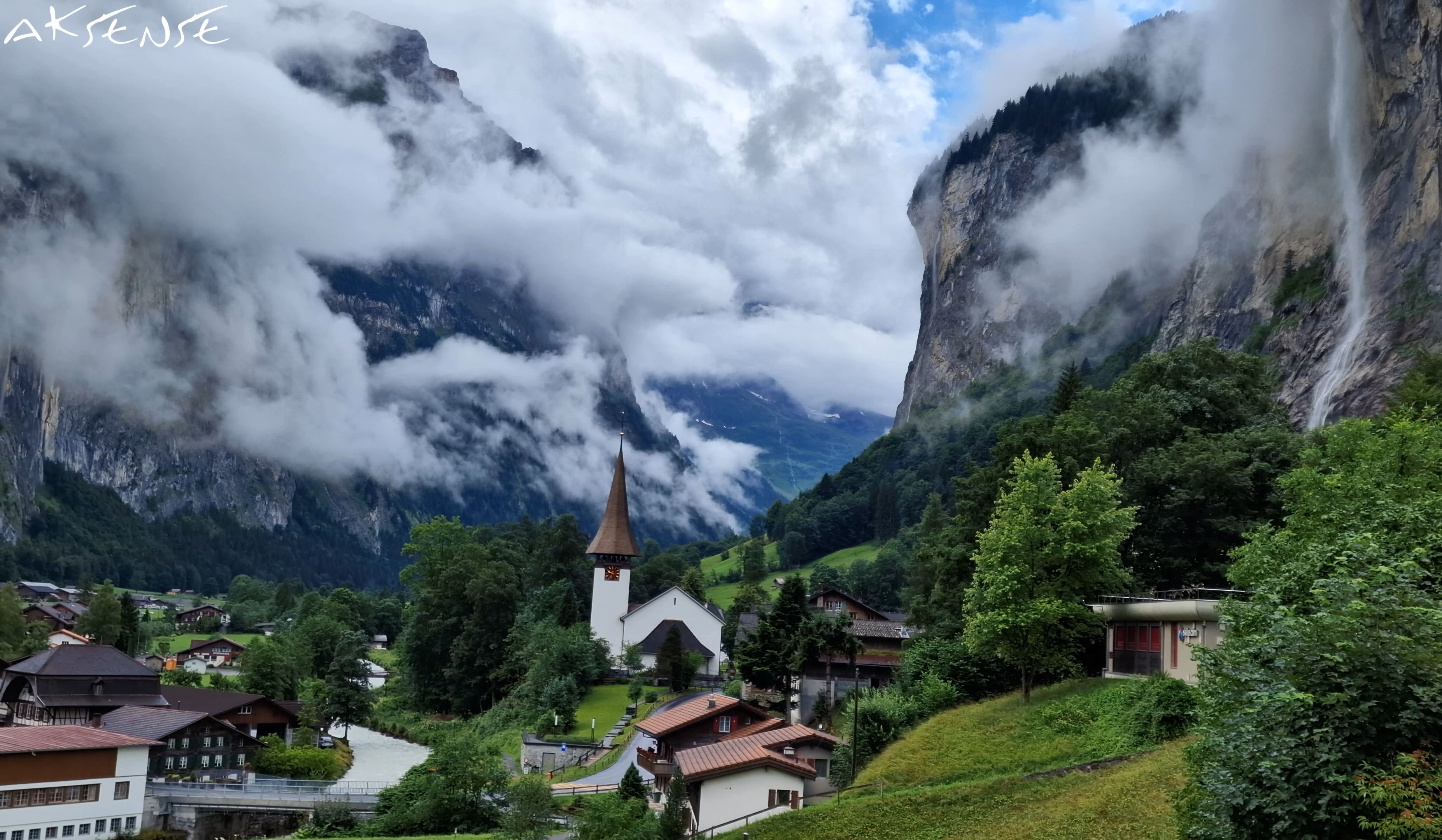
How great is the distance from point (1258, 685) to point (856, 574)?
102623 millimetres

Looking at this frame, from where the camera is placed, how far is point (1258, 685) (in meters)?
15.8

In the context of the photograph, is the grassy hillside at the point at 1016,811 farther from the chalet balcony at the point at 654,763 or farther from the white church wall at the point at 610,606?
the white church wall at the point at 610,606

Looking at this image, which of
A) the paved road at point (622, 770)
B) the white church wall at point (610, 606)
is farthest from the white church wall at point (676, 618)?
the paved road at point (622, 770)

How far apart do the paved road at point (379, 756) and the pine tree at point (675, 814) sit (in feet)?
81.3

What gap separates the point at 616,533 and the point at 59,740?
44.8 meters

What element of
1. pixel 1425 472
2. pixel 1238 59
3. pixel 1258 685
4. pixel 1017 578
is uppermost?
pixel 1238 59

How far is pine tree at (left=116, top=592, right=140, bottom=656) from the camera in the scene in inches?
3888

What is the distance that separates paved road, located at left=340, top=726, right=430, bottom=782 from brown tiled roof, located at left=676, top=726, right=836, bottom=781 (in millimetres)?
21965

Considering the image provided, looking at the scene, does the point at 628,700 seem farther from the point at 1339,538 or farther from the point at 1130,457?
the point at 1339,538

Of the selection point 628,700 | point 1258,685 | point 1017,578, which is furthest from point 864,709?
point 628,700

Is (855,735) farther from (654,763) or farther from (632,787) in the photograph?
(654,763)

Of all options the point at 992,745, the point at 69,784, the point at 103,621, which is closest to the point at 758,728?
the point at 992,745

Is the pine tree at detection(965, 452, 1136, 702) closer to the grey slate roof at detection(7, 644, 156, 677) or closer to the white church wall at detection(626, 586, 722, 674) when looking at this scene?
the white church wall at detection(626, 586, 722, 674)

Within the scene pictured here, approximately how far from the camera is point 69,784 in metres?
43.6
